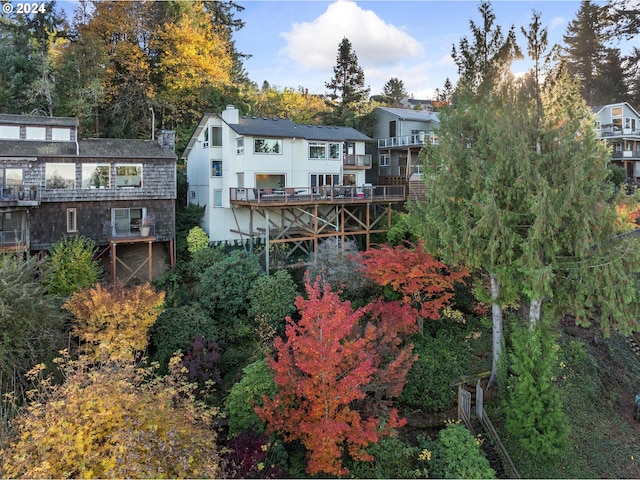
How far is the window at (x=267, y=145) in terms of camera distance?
23234mm

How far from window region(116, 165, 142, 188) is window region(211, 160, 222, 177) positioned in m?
4.18

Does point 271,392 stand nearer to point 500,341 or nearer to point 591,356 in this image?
point 500,341

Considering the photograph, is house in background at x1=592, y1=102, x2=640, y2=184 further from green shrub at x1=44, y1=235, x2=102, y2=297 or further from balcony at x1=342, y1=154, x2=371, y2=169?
green shrub at x1=44, y1=235, x2=102, y2=297

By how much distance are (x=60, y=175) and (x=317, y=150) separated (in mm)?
13174

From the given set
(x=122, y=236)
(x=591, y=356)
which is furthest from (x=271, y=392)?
(x=591, y=356)

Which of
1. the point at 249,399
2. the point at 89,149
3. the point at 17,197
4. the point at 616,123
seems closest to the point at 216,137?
the point at 89,149

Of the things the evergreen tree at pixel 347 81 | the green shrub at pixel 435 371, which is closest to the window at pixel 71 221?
the green shrub at pixel 435 371

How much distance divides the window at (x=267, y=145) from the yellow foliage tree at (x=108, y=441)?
17.2 m

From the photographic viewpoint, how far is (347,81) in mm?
38750

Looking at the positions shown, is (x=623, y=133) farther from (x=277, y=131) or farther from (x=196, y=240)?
(x=196, y=240)

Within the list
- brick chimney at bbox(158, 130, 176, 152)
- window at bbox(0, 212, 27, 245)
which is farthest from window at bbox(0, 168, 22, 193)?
brick chimney at bbox(158, 130, 176, 152)

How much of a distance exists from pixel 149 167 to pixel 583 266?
61.8 ft

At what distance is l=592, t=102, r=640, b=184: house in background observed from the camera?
39906 mm

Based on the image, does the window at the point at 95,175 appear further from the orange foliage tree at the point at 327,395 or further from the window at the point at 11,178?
the orange foliage tree at the point at 327,395
